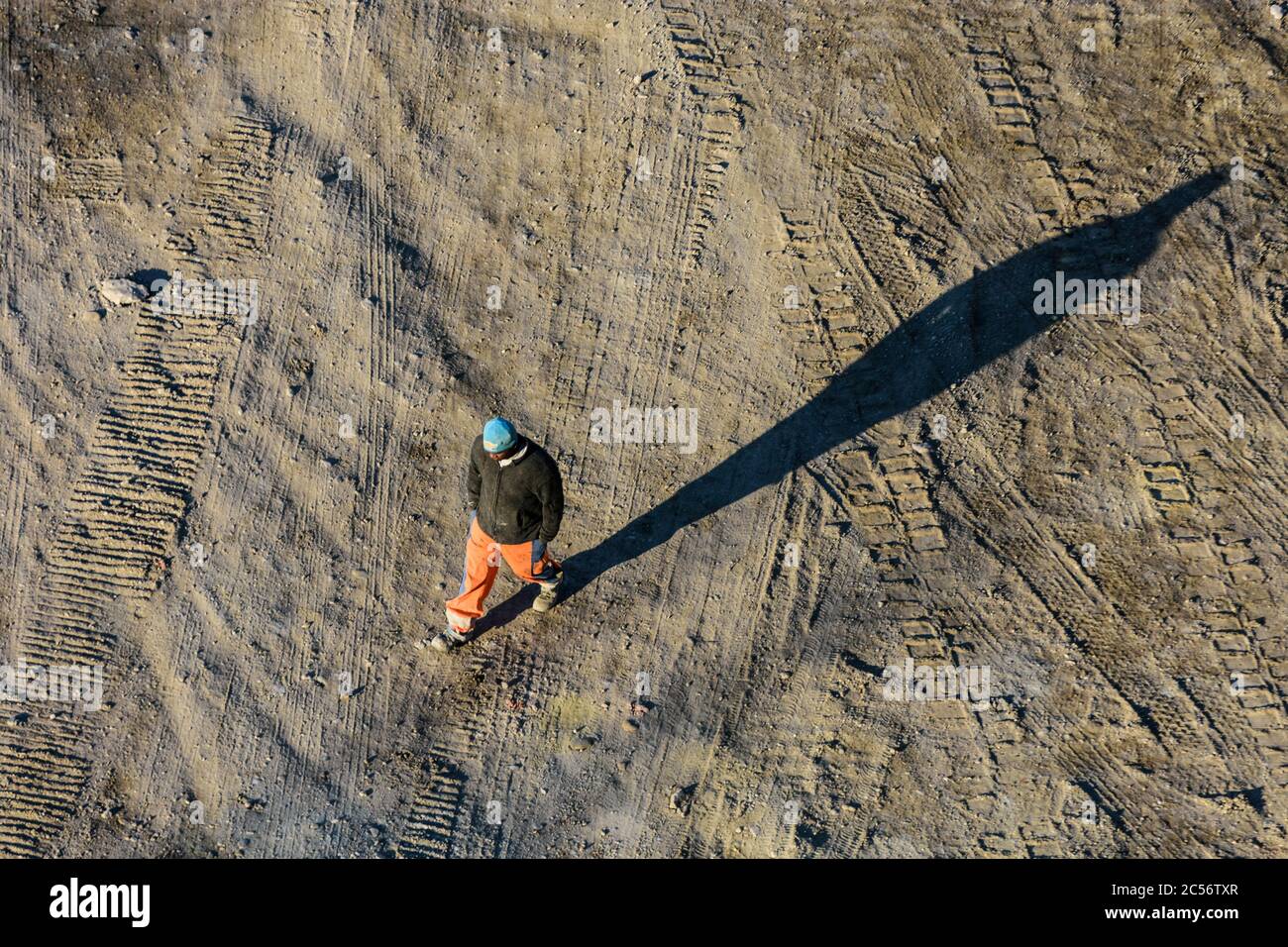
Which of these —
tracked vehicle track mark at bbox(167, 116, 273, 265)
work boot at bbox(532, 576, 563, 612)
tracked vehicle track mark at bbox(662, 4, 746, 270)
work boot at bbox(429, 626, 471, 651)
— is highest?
tracked vehicle track mark at bbox(662, 4, 746, 270)

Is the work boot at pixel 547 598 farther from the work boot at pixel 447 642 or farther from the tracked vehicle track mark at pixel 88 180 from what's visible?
the tracked vehicle track mark at pixel 88 180

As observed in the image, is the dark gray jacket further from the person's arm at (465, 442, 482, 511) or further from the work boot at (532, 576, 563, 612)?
the work boot at (532, 576, 563, 612)

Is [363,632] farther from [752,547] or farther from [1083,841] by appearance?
[1083,841]

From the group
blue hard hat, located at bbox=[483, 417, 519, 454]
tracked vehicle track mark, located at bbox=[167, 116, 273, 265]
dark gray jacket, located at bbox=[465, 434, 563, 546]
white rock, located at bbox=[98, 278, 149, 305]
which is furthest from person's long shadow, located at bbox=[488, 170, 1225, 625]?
white rock, located at bbox=[98, 278, 149, 305]

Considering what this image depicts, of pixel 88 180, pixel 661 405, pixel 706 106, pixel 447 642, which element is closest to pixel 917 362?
pixel 661 405

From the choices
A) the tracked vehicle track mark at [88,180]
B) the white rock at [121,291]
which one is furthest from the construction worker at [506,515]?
the tracked vehicle track mark at [88,180]

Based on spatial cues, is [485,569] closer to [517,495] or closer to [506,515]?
[506,515]
